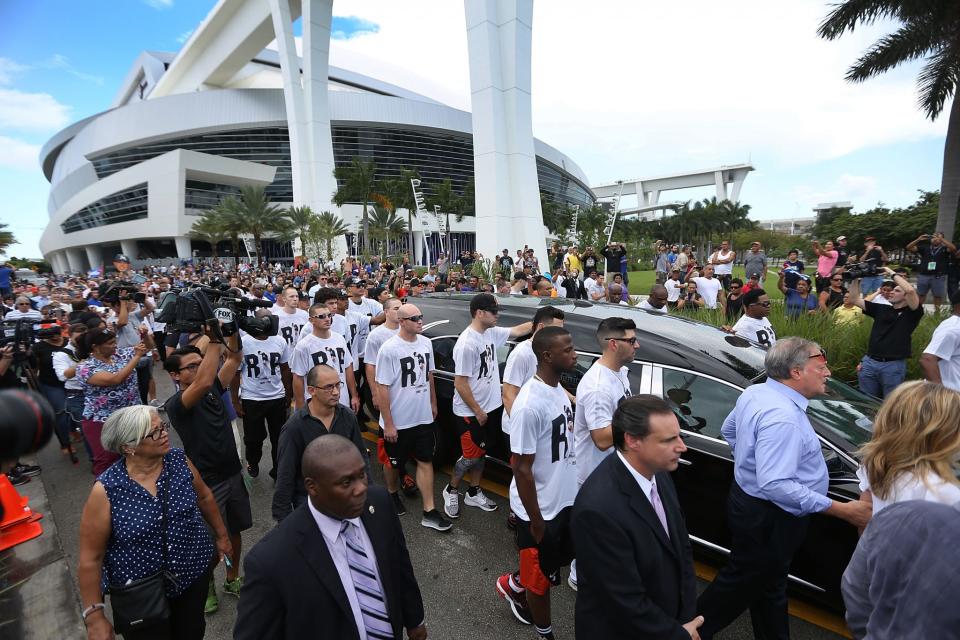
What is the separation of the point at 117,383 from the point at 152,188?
202 ft

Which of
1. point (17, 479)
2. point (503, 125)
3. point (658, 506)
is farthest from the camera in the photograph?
point (503, 125)

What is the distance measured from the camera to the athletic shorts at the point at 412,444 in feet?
14.6

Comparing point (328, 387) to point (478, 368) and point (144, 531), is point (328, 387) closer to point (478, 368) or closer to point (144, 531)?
point (144, 531)

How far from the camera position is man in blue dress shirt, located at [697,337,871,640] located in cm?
240

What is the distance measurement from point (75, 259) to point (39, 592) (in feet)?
289

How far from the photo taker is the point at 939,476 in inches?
73.0

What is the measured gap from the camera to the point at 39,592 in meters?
3.65

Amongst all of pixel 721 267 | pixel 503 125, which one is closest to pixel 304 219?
pixel 503 125

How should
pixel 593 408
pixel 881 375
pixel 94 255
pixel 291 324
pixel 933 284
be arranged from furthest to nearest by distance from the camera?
pixel 94 255 < pixel 933 284 < pixel 291 324 < pixel 881 375 < pixel 593 408

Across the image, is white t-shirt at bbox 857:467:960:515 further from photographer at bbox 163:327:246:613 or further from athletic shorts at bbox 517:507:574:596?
photographer at bbox 163:327:246:613

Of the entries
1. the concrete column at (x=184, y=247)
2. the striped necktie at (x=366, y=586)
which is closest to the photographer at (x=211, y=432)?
the striped necktie at (x=366, y=586)

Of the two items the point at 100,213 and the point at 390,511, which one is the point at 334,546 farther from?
the point at 100,213

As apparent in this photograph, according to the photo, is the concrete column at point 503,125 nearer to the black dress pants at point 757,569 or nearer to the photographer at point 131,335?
the photographer at point 131,335

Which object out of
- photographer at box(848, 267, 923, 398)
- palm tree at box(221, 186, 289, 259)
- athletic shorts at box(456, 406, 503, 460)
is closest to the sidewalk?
athletic shorts at box(456, 406, 503, 460)
